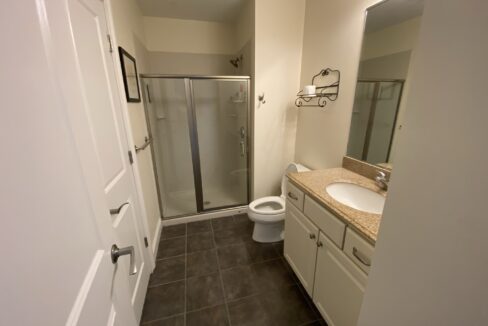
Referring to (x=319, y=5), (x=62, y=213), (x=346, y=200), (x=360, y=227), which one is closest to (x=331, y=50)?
(x=319, y=5)

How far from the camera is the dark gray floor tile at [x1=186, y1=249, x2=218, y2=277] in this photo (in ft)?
5.78

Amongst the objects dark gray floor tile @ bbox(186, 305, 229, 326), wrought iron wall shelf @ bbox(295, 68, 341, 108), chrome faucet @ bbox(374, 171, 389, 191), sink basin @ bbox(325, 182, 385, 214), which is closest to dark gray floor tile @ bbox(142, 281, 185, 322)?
dark gray floor tile @ bbox(186, 305, 229, 326)

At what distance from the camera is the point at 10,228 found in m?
0.30

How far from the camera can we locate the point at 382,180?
1280 mm

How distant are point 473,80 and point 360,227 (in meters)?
0.73

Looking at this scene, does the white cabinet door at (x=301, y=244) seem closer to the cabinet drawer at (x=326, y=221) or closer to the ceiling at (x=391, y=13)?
the cabinet drawer at (x=326, y=221)

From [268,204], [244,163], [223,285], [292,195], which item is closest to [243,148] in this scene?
[244,163]

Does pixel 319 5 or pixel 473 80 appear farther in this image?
pixel 319 5

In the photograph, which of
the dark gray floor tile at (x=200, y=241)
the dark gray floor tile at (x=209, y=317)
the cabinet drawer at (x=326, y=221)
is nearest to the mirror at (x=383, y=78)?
the cabinet drawer at (x=326, y=221)

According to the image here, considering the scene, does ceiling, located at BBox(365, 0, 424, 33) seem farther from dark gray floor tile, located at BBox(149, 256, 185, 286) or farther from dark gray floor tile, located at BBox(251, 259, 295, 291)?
dark gray floor tile, located at BBox(149, 256, 185, 286)

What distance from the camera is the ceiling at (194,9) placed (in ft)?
6.93

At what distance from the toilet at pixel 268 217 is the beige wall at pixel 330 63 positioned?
0.32 meters

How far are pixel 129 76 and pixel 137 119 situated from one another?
35cm

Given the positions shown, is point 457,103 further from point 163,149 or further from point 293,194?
point 163,149
